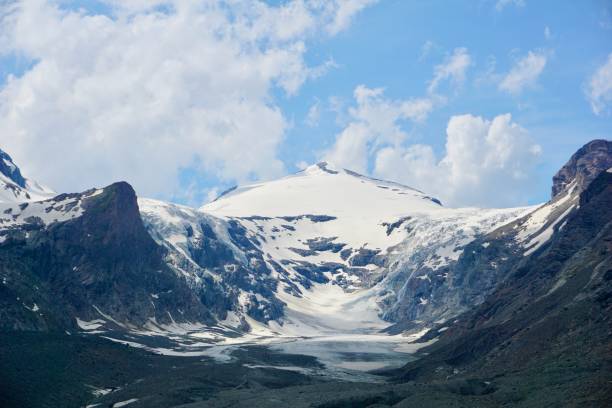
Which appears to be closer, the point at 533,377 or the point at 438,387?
the point at 533,377

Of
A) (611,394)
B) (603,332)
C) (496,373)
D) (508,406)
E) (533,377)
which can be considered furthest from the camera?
(496,373)

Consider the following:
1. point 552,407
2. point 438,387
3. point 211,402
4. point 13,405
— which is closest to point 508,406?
point 552,407

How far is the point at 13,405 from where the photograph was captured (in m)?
186

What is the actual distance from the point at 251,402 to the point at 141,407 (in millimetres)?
24115

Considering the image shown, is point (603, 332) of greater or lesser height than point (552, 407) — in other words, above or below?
above

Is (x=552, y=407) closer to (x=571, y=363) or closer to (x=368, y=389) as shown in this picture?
(x=571, y=363)

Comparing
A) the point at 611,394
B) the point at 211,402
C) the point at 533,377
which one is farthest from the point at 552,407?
the point at 211,402

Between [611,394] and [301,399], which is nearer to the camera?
[611,394]

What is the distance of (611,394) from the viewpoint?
12719 centimetres

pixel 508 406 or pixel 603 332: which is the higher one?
pixel 603 332

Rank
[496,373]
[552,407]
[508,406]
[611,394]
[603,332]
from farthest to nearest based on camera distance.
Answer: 1. [496,373]
2. [603,332]
3. [508,406]
4. [552,407]
5. [611,394]

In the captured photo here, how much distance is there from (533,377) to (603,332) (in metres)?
24.4

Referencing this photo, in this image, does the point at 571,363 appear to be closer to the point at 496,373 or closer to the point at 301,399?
the point at 496,373

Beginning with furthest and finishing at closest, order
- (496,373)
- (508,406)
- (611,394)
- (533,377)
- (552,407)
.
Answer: (496,373)
(533,377)
(508,406)
(552,407)
(611,394)
